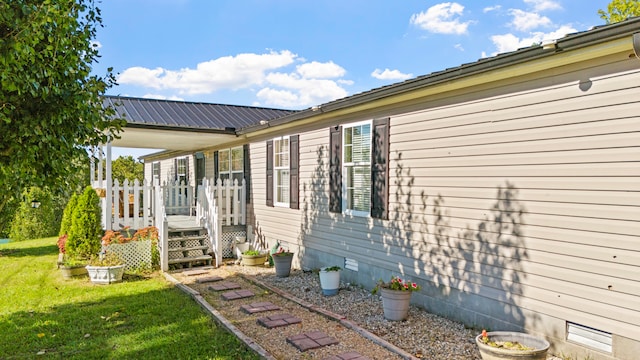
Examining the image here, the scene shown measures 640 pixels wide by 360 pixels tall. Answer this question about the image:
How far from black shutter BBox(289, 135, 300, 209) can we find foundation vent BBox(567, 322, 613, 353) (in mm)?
5238

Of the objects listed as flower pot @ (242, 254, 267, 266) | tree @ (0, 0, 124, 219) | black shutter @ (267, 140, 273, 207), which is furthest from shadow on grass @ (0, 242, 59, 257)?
tree @ (0, 0, 124, 219)

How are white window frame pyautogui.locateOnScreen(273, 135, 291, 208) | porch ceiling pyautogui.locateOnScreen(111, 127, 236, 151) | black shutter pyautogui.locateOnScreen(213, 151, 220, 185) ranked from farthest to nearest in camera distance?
black shutter pyautogui.locateOnScreen(213, 151, 220, 185), porch ceiling pyautogui.locateOnScreen(111, 127, 236, 151), white window frame pyautogui.locateOnScreen(273, 135, 291, 208)

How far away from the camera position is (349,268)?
22.7 feet

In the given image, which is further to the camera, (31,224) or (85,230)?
(31,224)

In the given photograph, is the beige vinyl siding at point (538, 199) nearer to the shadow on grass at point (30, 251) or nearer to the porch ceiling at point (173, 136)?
the porch ceiling at point (173, 136)

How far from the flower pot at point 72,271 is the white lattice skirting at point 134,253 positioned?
0.66 m

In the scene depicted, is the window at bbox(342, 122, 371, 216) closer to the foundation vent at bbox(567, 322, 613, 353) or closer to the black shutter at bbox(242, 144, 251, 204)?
the foundation vent at bbox(567, 322, 613, 353)

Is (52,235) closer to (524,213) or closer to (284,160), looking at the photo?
(284,160)

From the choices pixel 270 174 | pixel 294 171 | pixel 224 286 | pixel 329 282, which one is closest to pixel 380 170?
pixel 329 282

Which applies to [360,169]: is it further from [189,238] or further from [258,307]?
[189,238]

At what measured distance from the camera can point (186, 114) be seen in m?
10.9

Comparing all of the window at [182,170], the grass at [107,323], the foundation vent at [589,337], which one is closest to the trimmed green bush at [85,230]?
the grass at [107,323]

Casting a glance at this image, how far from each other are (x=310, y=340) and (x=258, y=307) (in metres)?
1.44

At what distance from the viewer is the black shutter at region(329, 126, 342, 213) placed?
6.98m
